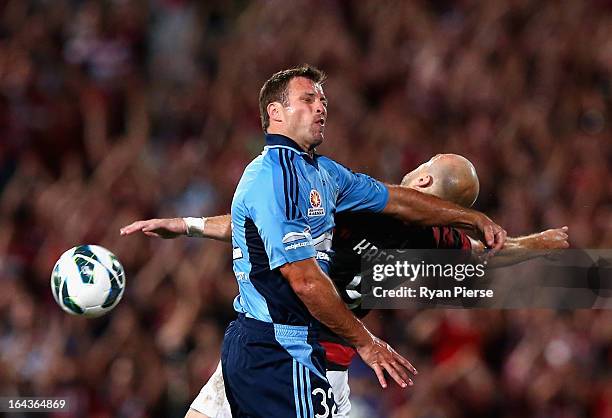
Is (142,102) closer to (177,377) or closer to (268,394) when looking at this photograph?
(177,377)

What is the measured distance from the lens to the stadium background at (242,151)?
29.0 ft

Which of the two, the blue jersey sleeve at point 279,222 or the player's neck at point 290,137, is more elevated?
the player's neck at point 290,137

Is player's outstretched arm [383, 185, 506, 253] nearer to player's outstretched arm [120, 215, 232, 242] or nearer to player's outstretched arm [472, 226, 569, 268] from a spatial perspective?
player's outstretched arm [472, 226, 569, 268]

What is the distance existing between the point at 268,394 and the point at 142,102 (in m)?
6.76

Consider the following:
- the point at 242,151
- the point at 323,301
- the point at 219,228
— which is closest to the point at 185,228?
the point at 219,228

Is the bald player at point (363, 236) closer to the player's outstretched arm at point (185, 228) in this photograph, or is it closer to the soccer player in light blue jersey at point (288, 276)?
the player's outstretched arm at point (185, 228)

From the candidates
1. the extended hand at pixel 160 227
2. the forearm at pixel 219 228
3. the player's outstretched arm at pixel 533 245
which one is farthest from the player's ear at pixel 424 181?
the extended hand at pixel 160 227

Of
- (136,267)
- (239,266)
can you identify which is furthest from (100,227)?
(239,266)

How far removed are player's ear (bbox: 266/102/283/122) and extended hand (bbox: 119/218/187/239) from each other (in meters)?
1.01

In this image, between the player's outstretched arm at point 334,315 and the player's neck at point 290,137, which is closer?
the player's outstretched arm at point 334,315

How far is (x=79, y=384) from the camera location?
29.1 feet

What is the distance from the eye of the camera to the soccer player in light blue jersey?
4.68 m

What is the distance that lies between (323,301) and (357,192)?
0.93 meters

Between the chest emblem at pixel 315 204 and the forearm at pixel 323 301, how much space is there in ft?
0.93
